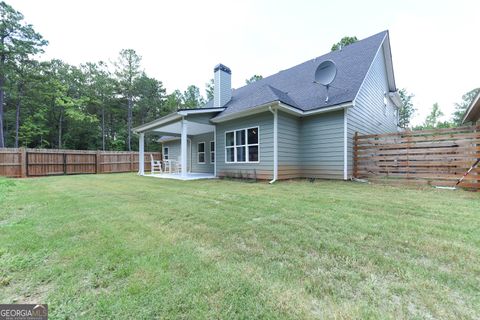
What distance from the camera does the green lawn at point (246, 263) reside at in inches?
50.6

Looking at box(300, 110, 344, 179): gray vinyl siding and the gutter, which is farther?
box(300, 110, 344, 179): gray vinyl siding

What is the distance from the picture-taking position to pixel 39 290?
149cm

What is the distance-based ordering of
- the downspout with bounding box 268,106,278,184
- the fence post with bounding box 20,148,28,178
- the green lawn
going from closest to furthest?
the green lawn < the downspout with bounding box 268,106,278,184 < the fence post with bounding box 20,148,28,178

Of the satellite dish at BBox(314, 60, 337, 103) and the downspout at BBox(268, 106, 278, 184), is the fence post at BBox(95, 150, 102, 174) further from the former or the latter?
the satellite dish at BBox(314, 60, 337, 103)

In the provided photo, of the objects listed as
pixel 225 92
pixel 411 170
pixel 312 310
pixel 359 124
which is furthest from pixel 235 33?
pixel 312 310

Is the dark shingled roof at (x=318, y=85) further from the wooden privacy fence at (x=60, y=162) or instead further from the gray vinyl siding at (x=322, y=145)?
the wooden privacy fence at (x=60, y=162)

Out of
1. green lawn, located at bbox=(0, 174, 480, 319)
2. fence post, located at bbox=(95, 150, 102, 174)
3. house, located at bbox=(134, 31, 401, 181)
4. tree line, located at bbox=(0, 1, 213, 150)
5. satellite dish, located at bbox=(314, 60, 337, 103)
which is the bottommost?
green lawn, located at bbox=(0, 174, 480, 319)

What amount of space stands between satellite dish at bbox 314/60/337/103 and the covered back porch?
181 inches

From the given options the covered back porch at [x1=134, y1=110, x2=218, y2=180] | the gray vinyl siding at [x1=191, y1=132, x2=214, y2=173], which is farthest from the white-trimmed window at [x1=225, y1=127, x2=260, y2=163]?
the gray vinyl siding at [x1=191, y1=132, x2=214, y2=173]

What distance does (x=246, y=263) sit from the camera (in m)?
1.80

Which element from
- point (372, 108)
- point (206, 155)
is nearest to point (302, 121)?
point (372, 108)

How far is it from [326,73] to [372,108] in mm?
3295

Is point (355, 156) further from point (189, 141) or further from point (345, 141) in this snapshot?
point (189, 141)

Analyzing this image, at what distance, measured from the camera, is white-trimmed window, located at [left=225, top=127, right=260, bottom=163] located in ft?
26.4
